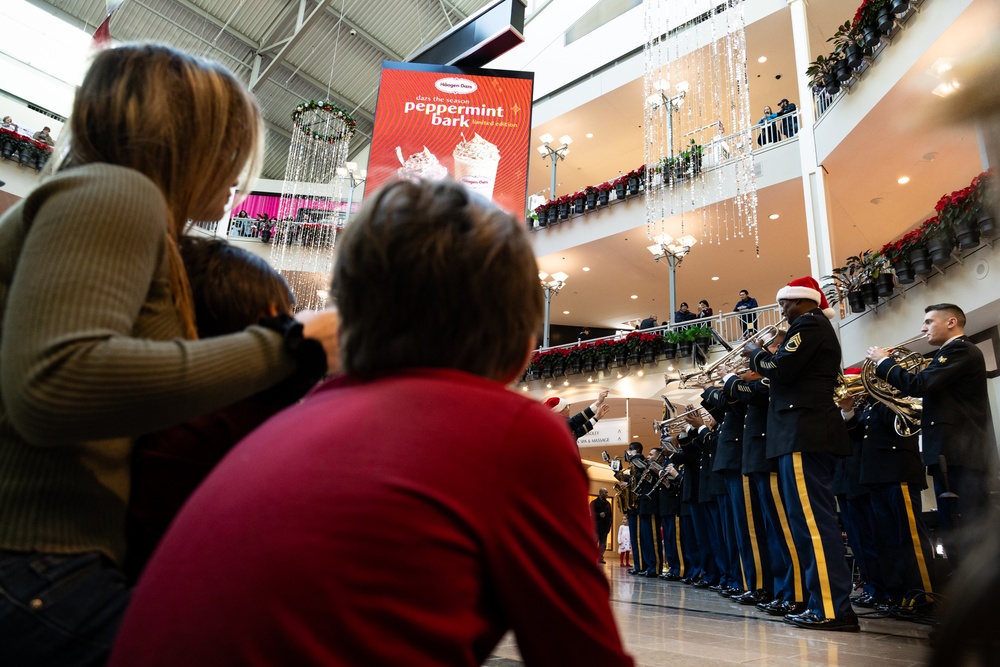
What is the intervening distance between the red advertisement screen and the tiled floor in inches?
109

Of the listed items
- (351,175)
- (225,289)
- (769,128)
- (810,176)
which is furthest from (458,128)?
(351,175)

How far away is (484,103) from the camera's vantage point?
4.81 m

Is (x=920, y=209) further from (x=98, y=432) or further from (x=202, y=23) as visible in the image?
(x=202, y=23)

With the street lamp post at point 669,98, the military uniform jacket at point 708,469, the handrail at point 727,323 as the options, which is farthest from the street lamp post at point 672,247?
the military uniform jacket at point 708,469

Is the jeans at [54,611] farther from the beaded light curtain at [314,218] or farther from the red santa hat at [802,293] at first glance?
the beaded light curtain at [314,218]

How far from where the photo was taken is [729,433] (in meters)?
4.87

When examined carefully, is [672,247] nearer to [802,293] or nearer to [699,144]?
[699,144]

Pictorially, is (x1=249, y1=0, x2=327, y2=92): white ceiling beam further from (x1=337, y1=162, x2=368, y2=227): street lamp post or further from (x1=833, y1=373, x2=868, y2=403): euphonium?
(x1=833, y1=373, x2=868, y2=403): euphonium

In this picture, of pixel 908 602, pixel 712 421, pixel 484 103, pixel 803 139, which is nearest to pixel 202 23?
pixel 803 139

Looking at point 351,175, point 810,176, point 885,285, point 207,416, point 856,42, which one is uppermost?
point 351,175

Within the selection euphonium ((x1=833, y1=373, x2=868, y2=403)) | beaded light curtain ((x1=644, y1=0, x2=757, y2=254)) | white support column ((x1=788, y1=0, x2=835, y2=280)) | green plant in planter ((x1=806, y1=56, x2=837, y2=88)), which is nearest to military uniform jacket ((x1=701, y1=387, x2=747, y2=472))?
euphonium ((x1=833, y1=373, x2=868, y2=403))

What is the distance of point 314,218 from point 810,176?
13814mm

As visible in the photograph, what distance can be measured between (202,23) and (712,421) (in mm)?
17436

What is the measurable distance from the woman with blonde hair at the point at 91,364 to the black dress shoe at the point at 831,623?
9.91 feet
